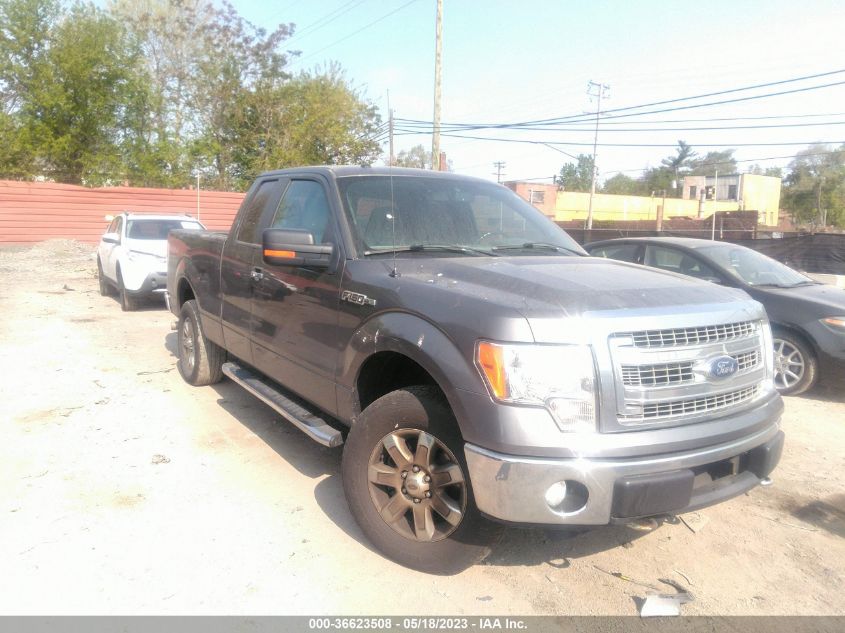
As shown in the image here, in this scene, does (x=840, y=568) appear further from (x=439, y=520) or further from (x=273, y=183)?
(x=273, y=183)

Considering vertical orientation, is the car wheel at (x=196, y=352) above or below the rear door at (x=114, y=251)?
below

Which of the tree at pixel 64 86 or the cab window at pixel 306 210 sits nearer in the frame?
the cab window at pixel 306 210

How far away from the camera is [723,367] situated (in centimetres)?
284

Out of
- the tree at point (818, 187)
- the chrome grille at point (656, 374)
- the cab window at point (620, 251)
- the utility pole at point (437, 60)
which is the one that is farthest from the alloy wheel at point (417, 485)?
the tree at point (818, 187)

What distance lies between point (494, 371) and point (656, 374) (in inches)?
26.9

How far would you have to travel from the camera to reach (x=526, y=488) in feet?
8.23

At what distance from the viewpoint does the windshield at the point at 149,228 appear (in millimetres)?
11438

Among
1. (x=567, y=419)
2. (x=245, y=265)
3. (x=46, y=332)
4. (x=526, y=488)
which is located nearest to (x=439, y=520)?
(x=526, y=488)

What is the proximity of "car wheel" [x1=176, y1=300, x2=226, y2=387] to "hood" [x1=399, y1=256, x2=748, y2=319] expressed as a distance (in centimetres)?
319

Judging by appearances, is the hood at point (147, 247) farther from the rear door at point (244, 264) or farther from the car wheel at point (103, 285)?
the rear door at point (244, 264)

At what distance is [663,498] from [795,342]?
188 inches

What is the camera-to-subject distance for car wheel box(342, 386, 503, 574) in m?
2.81

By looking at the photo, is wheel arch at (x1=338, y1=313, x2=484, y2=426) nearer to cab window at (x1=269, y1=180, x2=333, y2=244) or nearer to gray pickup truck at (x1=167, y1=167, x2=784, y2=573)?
gray pickup truck at (x1=167, y1=167, x2=784, y2=573)

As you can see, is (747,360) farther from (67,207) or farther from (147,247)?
(67,207)
